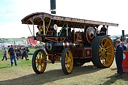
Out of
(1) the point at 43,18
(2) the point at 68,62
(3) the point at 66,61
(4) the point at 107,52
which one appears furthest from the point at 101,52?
(1) the point at 43,18

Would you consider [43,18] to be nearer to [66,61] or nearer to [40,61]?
[66,61]

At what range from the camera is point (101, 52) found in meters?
8.41

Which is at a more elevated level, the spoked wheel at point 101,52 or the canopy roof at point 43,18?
the canopy roof at point 43,18

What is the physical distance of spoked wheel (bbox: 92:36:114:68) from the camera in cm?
799

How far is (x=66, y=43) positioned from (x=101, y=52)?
73.3 inches

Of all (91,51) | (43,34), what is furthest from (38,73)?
(91,51)

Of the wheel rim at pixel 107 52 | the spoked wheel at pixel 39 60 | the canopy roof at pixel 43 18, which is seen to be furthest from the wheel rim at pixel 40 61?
the wheel rim at pixel 107 52

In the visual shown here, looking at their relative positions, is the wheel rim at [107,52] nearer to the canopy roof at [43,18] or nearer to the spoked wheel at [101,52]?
the spoked wheel at [101,52]

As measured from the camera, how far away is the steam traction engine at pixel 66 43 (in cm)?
698

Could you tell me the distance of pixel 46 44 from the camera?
7777 millimetres

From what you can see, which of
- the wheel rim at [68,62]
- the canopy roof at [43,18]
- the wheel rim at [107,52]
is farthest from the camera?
the wheel rim at [107,52]

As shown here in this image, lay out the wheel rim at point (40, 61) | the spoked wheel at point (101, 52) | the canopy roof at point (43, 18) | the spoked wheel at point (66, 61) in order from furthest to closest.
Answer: the spoked wheel at point (101, 52) → the wheel rim at point (40, 61) → the canopy roof at point (43, 18) → the spoked wheel at point (66, 61)

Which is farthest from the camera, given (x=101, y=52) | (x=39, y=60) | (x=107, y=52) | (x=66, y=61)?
(x=107, y=52)

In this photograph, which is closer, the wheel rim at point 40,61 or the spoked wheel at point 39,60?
the spoked wheel at point 39,60
